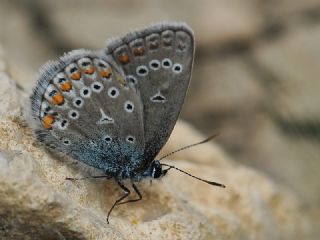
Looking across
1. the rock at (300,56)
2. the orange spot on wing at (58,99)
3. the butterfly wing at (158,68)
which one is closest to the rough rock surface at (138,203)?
the orange spot on wing at (58,99)

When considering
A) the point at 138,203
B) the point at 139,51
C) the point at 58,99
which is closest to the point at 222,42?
the point at 139,51

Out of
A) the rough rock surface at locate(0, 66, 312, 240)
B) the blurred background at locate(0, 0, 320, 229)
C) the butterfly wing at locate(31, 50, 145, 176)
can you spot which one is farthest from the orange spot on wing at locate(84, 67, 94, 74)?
the blurred background at locate(0, 0, 320, 229)

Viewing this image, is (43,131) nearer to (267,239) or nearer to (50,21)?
(267,239)

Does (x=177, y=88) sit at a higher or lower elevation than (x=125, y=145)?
higher

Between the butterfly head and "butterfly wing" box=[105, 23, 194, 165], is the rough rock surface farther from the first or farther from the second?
"butterfly wing" box=[105, 23, 194, 165]

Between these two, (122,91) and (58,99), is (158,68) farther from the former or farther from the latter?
(58,99)

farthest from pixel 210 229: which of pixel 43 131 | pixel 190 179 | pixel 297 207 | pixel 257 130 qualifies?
pixel 257 130
